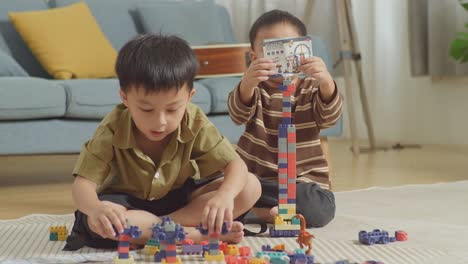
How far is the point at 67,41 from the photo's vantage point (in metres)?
3.17

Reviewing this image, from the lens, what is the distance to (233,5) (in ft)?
14.2

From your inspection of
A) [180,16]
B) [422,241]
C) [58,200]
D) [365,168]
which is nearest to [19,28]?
[180,16]

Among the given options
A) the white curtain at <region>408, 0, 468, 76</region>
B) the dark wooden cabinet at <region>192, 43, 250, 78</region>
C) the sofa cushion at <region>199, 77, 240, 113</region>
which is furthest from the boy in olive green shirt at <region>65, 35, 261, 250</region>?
the white curtain at <region>408, 0, 468, 76</region>

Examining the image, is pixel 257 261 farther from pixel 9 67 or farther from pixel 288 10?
pixel 288 10

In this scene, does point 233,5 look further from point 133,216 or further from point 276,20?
point 133,216

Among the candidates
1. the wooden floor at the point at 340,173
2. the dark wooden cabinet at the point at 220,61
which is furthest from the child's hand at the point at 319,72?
the dark wooden cabinet at the point at 220,61

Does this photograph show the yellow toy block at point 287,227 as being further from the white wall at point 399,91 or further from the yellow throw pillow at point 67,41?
the white wall at point 399,91

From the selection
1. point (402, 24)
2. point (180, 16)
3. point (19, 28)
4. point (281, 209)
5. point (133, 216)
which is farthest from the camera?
point (402, 24)

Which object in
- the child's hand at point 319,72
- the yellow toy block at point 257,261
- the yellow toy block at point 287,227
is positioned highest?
the child's hand at point 319,72

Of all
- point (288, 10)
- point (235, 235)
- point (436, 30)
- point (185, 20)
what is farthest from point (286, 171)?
point (288, 10)

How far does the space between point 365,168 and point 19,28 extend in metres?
1.49

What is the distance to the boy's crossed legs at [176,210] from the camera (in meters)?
1.53

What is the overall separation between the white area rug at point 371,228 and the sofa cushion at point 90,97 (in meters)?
0.70

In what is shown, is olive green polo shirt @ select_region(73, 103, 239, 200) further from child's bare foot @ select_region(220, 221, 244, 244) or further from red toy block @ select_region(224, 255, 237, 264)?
red toy block @ select_region(224, 255, 237, 264)
